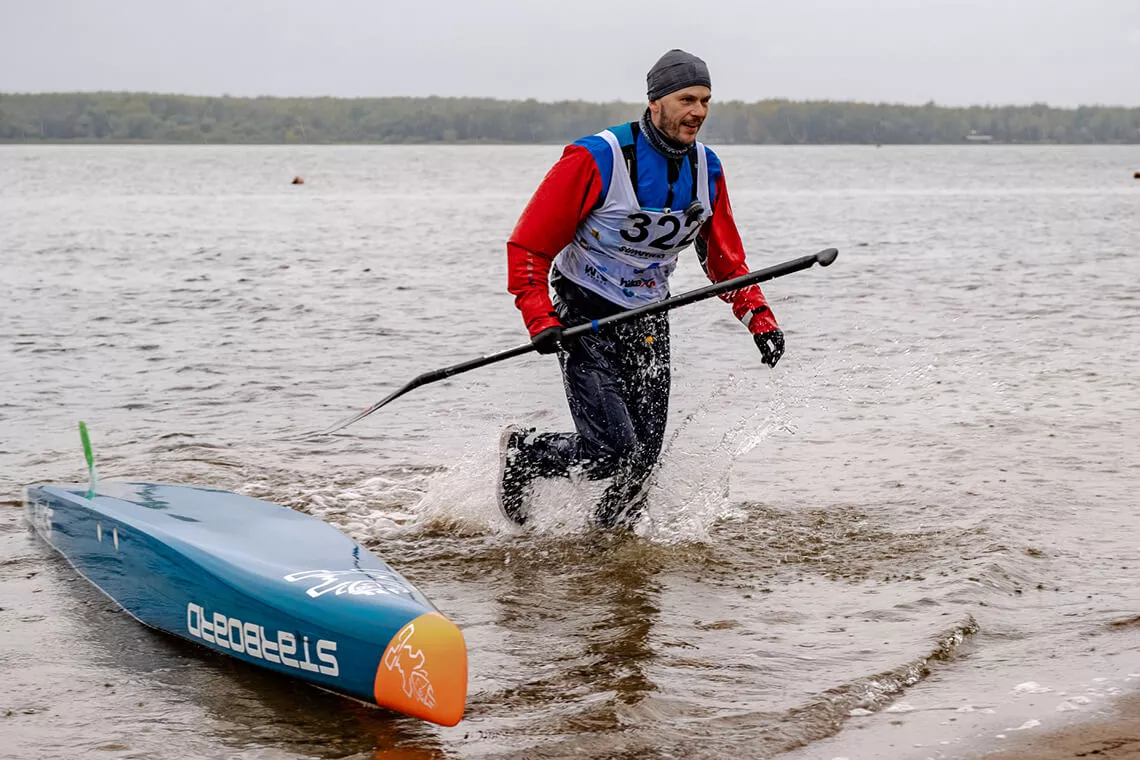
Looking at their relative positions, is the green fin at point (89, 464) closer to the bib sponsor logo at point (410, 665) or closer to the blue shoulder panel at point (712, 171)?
the bib sponsor logo at point (410, 665)

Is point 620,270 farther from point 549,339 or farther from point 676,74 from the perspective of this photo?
point 676,74

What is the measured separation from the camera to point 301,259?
24000mm

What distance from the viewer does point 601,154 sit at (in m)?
5.19

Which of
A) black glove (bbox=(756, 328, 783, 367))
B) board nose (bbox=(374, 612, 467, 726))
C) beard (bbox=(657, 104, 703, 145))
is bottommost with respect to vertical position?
board nose (bbox=(374, 612, 467, 726))

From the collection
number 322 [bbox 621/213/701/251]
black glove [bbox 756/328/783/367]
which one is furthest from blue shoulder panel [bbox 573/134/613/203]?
black glove [bbox 756/328/783/367]

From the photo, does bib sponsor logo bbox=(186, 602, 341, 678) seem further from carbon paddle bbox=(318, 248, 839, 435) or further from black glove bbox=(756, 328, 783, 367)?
black glove bbox=(756, 328, 783, 367)

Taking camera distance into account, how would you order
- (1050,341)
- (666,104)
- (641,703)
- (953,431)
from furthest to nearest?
(1050,341) < (953,431) < (666,104) < (641,703)

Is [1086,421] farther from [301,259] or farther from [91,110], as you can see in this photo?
[91,110]

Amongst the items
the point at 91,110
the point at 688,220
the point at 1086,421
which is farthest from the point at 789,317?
the point at 91,110

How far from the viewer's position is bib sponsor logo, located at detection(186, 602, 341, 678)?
13.5 ft

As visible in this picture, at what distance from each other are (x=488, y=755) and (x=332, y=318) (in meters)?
12.0

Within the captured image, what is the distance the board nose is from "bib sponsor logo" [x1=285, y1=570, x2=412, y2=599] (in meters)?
0.31

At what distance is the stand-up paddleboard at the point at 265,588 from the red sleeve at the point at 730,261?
2.09m

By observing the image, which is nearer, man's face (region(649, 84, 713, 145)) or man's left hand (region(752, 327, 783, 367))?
man's face (region(649, 84, 713, 145))
